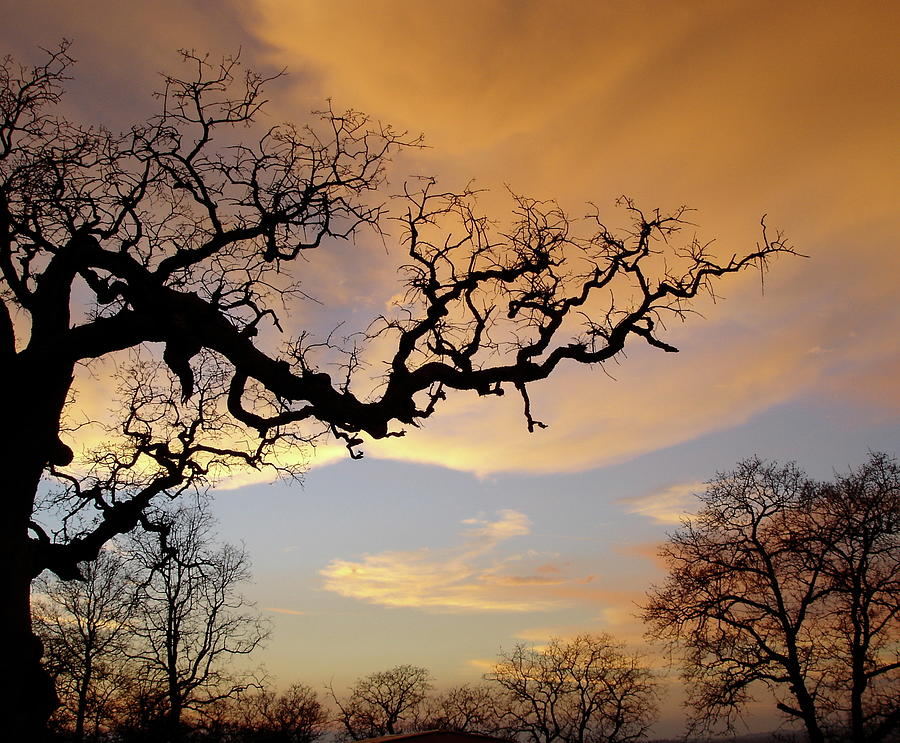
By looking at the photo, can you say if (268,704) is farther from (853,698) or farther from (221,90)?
(221,90)

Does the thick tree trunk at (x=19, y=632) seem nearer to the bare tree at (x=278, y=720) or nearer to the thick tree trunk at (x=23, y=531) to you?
the thick tree trunk at (x=23, y=531)

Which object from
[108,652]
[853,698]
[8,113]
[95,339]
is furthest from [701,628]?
[108,652]

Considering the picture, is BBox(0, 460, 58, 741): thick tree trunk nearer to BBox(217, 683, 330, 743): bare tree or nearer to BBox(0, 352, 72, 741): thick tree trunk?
BBox(0, 352, 72, 741): thick tree trunk

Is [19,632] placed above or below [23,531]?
below

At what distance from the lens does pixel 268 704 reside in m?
43.9

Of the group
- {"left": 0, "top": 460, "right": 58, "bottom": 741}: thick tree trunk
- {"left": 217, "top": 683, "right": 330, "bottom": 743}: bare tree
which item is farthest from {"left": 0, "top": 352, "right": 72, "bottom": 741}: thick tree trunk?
{"left": 217, "top": 683, "right": 330, "bottom": 743}: bare tree

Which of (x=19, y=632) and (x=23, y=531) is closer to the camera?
(x=19, y=632)

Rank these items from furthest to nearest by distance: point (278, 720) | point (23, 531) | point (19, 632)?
point (278, 720) → point (23, 531) → point (19, 632)

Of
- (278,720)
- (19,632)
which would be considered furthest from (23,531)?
(278,720)

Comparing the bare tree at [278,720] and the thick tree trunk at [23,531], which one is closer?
the thick tree trunk at [23,531]

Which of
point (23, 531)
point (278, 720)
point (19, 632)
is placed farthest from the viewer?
point (278, 720)

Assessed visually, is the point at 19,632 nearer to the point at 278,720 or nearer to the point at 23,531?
the point at 23,531

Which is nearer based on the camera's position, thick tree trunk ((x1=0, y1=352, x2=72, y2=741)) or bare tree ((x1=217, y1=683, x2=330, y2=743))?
thick tree trunk ((x1=0, y1=352, x2=72, y2=741))

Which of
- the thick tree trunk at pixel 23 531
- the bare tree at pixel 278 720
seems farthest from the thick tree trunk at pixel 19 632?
the bare tree at pixel 278 720
